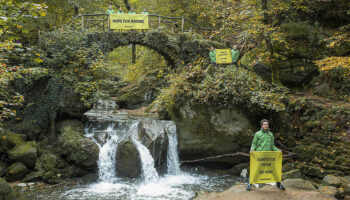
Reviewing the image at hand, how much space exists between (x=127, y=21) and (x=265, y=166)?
425 inches

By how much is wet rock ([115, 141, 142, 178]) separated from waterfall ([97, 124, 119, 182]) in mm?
217

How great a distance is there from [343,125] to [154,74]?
41.5 ft

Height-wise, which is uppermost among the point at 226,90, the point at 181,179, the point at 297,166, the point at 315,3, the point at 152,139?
the point at 315,3

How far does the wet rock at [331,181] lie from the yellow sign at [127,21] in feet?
35.1

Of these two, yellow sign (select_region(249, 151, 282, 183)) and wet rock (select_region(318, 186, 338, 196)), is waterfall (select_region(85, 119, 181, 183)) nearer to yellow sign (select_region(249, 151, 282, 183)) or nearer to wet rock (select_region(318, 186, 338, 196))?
yellow sign (select_region(249, 151, 282, 183))

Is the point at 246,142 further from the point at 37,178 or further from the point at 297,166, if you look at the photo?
the point at 37,178

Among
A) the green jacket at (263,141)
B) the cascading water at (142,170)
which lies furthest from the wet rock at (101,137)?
the green jacket at (263,141)

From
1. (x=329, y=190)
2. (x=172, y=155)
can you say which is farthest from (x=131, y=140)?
(x=329, y=190)

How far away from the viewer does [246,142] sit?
10.4 metres

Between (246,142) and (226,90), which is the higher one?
(226,90)

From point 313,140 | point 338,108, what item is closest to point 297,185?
point 313,140

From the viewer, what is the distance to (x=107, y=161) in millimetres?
9547

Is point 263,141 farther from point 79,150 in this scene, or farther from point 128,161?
point 79,150

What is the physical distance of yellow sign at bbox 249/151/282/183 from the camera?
5699mm
